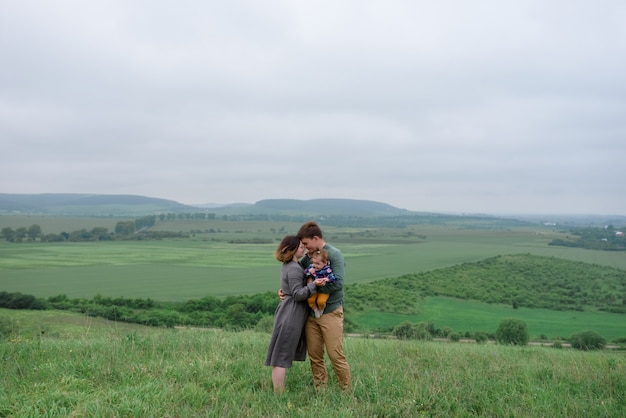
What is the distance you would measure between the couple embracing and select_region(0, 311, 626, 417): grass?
366 millimetres

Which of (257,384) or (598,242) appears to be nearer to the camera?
(257,384)

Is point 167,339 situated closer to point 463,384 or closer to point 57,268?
point 463,384

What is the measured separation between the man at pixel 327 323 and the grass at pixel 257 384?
10.1 inches

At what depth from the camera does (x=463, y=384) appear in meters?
5.94

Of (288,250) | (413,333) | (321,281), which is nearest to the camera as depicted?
(321,281)

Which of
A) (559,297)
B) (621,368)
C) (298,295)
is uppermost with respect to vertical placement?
(298,295)

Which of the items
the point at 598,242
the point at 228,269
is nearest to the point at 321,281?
the point at 228,269

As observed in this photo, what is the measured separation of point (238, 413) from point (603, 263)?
95384 millimetres

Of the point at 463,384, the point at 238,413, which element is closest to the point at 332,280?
the point at 238,413

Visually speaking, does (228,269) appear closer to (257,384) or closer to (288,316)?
(257,384)

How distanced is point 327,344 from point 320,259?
1.08 meters

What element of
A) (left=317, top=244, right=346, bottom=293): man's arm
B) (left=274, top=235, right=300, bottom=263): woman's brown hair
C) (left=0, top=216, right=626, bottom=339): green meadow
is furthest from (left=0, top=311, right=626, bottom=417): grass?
(left=0, top=216, right=626, bottom=339): green meadow

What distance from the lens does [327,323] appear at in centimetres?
544

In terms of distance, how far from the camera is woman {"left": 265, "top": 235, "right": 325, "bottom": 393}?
17.7 ft
